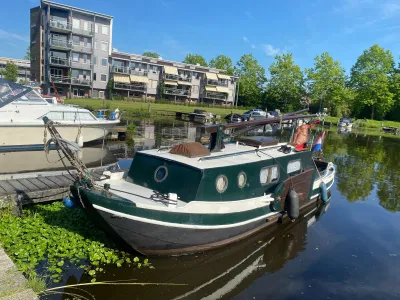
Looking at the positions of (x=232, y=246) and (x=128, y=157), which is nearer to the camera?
(x=232, y=246)

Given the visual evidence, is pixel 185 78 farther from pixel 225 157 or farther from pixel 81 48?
pixel 225 157

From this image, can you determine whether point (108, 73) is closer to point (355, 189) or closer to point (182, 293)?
point (355, 189)

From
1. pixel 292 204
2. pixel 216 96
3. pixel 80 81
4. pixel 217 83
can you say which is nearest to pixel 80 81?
pixel 80 81

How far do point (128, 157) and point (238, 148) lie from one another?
10.3 meters

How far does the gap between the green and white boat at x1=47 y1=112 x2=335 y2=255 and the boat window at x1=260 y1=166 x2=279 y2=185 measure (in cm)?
3

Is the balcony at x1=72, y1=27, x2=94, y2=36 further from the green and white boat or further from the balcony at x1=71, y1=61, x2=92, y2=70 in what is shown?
the green and white boat

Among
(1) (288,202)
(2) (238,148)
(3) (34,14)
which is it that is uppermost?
(3) (34,14)

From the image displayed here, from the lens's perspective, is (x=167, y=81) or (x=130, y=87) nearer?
(x=130, y=87)

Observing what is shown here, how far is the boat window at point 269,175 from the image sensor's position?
10.0 meters

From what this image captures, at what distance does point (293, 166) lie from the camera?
1152cm

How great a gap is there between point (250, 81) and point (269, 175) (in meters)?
77.6

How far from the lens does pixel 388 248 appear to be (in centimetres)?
1063

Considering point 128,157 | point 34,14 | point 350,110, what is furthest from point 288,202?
point 350,110

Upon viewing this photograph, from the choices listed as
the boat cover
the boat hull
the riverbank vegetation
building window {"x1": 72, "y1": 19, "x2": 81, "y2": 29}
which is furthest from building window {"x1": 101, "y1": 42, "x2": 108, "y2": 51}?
the riverbank vegetation
